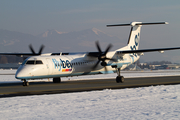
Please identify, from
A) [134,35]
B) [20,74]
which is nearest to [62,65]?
[20,74]

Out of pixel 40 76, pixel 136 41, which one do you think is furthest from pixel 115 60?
pixel 40 76

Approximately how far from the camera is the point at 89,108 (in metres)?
11.2

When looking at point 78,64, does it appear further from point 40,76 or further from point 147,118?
point 147,118

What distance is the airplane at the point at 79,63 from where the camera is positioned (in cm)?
2212

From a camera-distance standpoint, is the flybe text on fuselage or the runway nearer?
the runway

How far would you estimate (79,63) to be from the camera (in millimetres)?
26656

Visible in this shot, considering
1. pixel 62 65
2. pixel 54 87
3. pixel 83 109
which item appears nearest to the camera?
pixel 83 109

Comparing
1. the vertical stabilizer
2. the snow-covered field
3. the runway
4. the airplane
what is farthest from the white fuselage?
the snow-covered field

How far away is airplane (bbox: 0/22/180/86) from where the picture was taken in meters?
22.1

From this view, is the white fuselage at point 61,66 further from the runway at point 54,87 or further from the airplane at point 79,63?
the runway at point 54,87

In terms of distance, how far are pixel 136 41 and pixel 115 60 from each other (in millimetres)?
6412

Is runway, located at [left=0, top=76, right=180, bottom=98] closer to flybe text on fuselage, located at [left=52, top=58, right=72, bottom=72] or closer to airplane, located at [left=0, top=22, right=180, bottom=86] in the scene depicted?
airplane, located at [left=0, top=22, right=180, bottom=86]

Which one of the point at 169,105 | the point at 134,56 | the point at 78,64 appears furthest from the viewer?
the point at 134,56

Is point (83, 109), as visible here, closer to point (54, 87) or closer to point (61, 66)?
point (54, 87)
